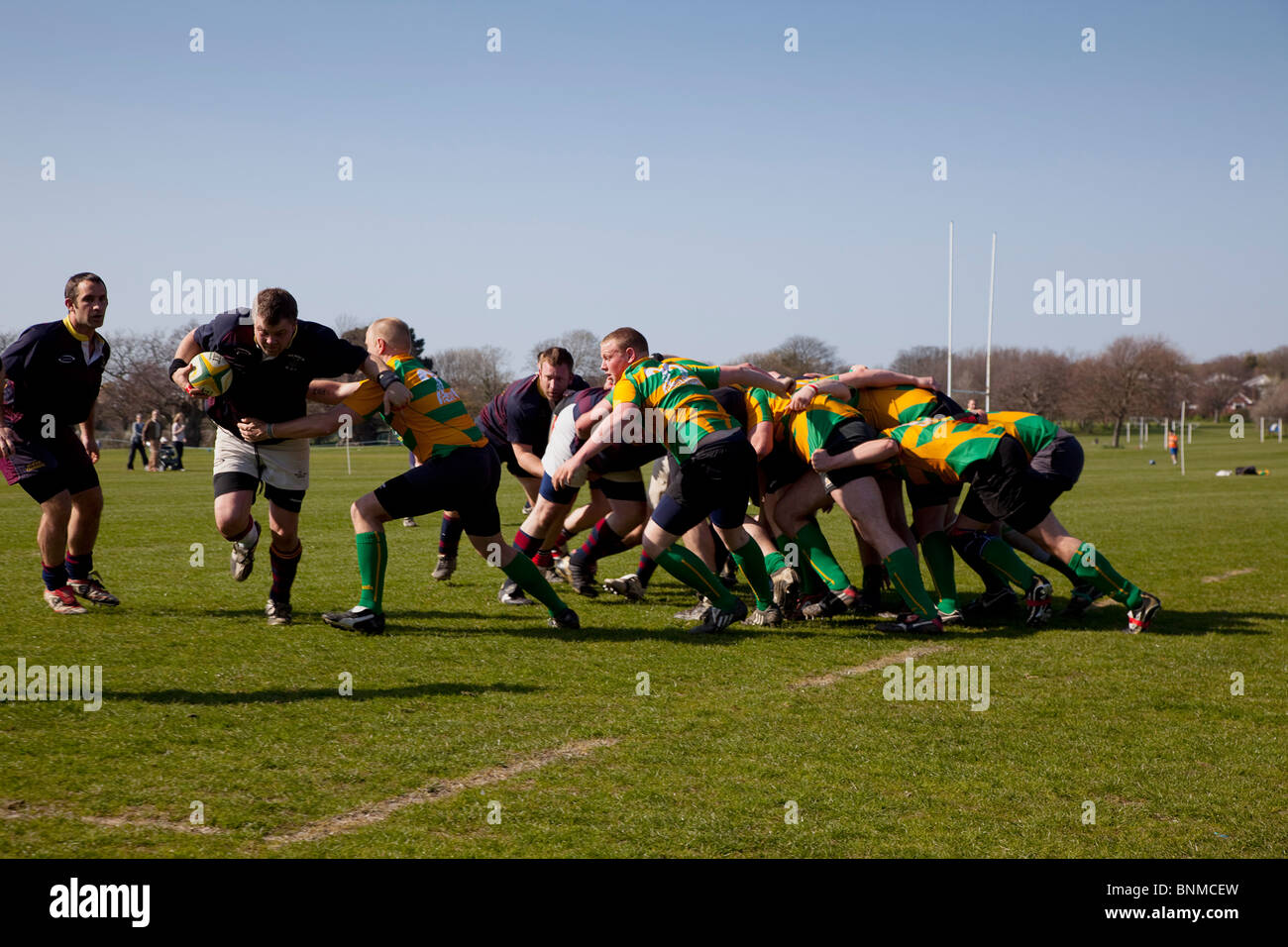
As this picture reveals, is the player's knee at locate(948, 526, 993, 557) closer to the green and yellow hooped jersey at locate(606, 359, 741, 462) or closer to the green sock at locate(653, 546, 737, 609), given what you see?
the green sock at locate(653, 546, 737, 609)

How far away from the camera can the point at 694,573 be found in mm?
7047

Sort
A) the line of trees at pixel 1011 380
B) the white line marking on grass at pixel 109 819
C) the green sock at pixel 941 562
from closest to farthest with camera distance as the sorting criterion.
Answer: the white line marking on grass at pixel 109 819 → the green sock at pixel 941 562 → the line of trees at pixel 1011 380

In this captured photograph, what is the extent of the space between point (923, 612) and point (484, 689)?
3.22m

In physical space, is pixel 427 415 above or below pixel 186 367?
below

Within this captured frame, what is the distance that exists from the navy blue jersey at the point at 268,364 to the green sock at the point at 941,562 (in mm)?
4345

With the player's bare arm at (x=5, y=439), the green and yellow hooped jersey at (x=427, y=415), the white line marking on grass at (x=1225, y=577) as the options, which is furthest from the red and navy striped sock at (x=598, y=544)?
the white line marking on grass at (x=1225, y=577)

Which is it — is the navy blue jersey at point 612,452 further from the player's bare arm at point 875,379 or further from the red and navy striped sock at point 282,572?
the red and navy striped sock at point 282,572

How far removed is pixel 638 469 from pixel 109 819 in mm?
5324

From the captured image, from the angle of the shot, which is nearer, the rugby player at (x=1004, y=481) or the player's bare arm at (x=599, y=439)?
the player's bare arm at (x=599, y=439)

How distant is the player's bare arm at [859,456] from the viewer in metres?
7.02

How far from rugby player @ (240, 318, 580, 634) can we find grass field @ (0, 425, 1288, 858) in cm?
42

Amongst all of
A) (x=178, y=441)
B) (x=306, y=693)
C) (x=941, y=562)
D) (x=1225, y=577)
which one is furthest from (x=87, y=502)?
(x=178, y=441)

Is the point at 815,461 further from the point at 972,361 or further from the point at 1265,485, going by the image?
the point at 972,361

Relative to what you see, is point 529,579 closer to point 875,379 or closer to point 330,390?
point 330,390
